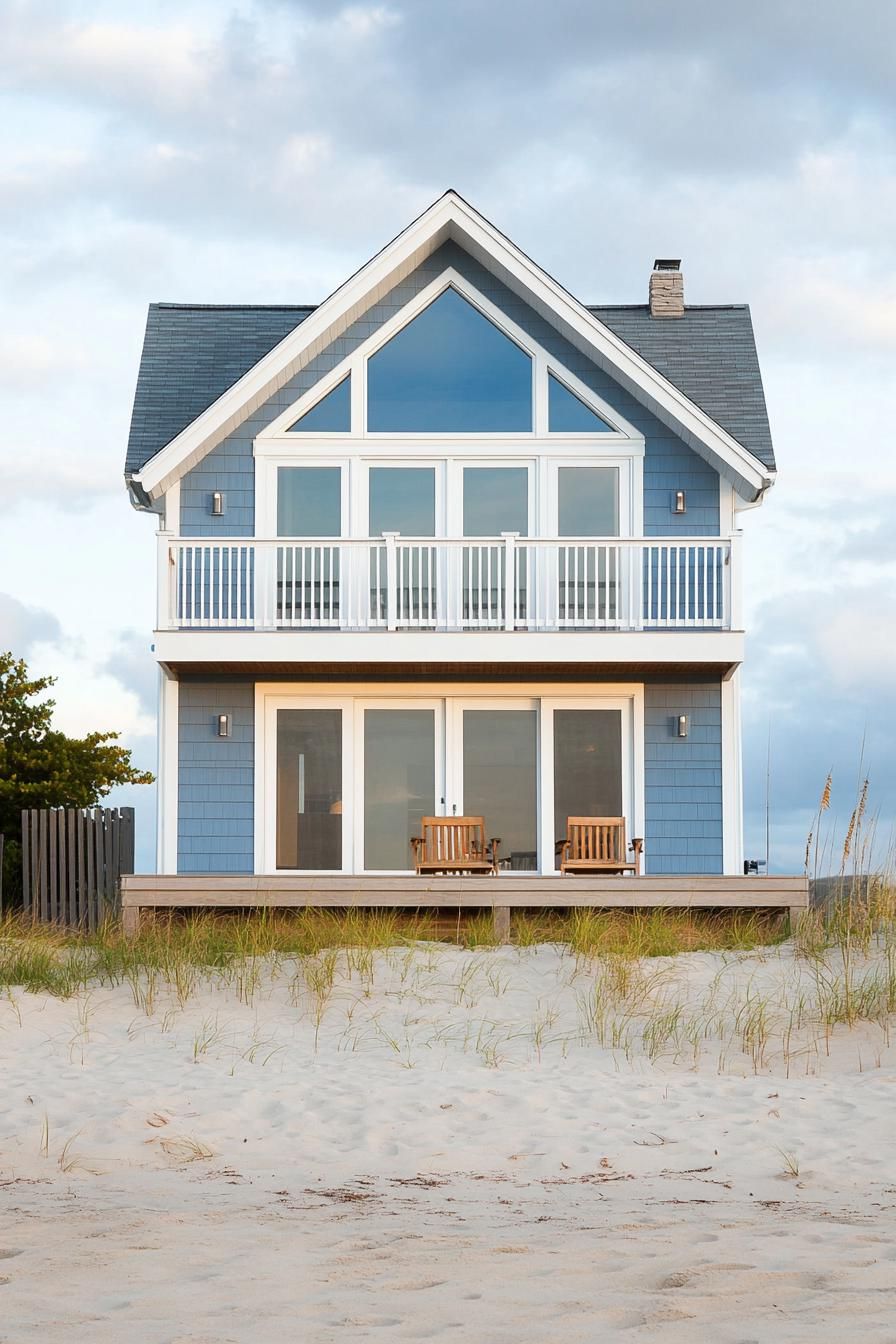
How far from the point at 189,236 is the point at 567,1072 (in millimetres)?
9507

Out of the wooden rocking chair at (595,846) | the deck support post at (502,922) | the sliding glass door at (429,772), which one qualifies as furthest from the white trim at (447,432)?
the deck support post at (502,922)

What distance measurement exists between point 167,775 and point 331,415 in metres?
4.42

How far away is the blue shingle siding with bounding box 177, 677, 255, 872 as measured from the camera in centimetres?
1506

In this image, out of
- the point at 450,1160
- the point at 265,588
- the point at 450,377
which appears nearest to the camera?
the point at 450,1160

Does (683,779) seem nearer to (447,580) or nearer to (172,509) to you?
(447,580)

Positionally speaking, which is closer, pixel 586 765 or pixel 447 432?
pixel 586 765

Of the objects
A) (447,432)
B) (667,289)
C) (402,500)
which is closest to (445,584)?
(402,500)

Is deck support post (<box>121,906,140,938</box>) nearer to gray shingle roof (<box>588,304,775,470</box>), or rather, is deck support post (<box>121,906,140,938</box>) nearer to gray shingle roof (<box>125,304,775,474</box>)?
gray shingle roof (<box>125,304,775,474</box>)

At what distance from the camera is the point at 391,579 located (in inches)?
565

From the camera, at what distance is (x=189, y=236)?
1405 centimetres

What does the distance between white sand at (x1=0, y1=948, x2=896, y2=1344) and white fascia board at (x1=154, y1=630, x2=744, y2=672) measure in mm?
3835

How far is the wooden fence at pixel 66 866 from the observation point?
13859 mm

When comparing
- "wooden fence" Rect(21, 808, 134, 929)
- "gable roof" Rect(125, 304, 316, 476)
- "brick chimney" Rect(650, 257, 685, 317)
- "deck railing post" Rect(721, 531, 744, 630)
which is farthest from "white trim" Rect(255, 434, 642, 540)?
"wooden fence" Rect(21, 808, 134, 929)

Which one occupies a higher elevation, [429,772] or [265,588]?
[265,588]
